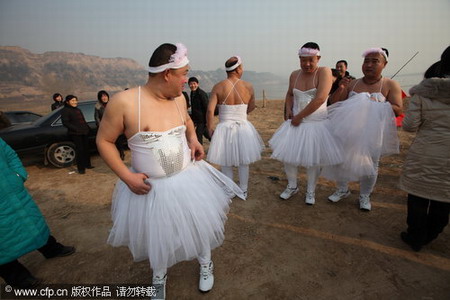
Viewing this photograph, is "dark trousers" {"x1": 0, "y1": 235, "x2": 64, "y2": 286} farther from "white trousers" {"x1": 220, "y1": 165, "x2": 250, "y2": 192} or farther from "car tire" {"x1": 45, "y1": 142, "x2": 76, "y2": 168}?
"car tire" {"x1": 45, "y1": 142, "x2": 76, "y2": 168}

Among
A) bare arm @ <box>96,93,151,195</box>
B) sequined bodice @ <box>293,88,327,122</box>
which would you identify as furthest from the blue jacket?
sequined bodice @ <box>293,88,327,122</box>

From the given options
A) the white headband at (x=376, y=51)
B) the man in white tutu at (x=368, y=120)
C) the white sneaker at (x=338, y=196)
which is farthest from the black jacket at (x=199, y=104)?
the white headband at (x=376, y=51)

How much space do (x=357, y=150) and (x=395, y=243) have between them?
4.18 ft

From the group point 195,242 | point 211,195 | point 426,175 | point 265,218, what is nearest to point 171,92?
point 211,195

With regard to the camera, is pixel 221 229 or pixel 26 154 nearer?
pixel 221 229

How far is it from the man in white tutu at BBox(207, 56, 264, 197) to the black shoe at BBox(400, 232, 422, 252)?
7.33ft

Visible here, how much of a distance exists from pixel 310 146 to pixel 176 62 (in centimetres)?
250

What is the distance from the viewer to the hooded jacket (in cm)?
224

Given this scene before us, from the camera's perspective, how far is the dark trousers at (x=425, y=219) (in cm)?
253

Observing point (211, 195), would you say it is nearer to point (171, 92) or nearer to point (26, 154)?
point (171, 92)

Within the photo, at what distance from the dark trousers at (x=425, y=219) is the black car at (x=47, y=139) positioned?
7252mm

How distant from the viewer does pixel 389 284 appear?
231 centimetres

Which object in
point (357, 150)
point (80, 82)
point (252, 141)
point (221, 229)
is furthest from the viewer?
point (80, 82)

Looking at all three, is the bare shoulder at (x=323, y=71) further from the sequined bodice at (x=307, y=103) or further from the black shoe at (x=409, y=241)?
the black shoe at (x=409, y=241)
